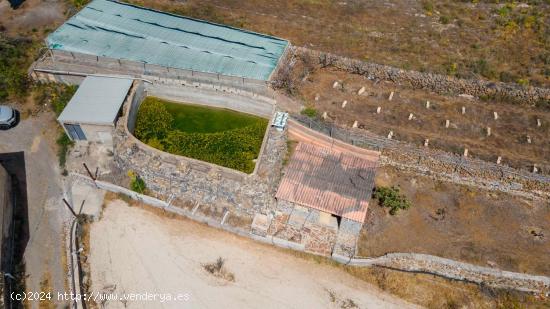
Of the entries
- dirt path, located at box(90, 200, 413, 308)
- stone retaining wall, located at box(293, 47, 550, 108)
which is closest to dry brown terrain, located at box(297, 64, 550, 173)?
stone retaining wall, located at box(293, 47, 550, 108)

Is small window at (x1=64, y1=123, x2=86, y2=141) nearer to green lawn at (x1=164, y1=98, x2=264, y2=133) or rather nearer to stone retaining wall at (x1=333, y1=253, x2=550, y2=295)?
green lawn at (x1=164, y1=98, x2=264, y2=133)

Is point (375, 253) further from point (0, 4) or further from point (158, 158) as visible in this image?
point (0, 4)

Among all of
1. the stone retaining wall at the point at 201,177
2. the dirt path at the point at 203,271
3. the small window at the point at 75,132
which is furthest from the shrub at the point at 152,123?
the dirt path at the point at 203,271

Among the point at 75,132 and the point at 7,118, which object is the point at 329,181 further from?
the point at 7,118

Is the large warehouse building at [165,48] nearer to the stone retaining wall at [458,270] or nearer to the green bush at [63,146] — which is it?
the green bush at [63,146]

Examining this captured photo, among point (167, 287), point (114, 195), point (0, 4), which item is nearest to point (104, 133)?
point (114, 195)
